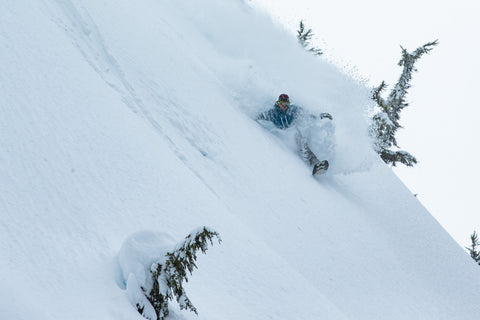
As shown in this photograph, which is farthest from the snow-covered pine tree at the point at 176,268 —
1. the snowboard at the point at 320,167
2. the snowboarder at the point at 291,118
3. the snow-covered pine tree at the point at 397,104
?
the snow-covered pine tree at the point at 397,104

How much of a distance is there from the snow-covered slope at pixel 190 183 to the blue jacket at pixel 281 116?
0.31 m

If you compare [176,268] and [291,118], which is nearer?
[176,268]

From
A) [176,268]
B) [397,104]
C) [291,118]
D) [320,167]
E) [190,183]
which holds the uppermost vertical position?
[397,104]

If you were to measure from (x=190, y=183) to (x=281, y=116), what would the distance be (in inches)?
199

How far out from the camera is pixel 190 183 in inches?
200

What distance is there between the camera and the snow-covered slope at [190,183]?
2885mm

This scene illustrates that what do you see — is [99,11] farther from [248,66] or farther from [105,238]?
[105,238]

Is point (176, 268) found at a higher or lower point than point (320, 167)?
lower

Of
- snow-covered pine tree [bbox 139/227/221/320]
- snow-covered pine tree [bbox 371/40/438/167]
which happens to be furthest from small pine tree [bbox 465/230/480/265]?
snow-covered pine tree [bbox 139/227/221/320]

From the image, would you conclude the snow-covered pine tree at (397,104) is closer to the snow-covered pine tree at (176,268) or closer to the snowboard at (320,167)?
the snowboard at (320,167)

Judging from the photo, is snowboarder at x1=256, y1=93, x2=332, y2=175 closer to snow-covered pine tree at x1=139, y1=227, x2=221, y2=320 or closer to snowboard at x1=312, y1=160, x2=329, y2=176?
snowboard at x1=312, y1=160, x2=329, y2=176

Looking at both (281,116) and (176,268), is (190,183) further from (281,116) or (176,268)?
(281,116)

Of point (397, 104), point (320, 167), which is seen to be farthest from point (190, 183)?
point (397, 104)

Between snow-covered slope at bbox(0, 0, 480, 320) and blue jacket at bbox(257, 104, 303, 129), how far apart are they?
306 millimetres
